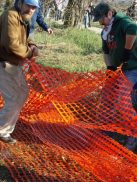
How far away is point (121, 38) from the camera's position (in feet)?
16.6

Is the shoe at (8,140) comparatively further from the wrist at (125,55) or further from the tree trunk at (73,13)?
the tree trunk at (73,13)

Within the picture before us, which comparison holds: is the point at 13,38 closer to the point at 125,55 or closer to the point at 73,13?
the point at 125,55

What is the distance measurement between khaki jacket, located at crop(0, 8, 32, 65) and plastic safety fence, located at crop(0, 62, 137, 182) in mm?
958

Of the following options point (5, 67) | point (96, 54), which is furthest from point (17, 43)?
point (96, 54)

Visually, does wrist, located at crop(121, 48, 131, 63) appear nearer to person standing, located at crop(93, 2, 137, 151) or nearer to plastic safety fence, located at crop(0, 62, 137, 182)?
person standing, located at crop(93, 2, 137, 151)

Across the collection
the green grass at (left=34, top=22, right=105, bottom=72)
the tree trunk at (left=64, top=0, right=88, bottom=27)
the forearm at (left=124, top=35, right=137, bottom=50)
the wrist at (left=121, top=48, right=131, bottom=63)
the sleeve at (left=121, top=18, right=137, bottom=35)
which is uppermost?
the sleeve at (left=121, top=18, right=137, bottom=35)

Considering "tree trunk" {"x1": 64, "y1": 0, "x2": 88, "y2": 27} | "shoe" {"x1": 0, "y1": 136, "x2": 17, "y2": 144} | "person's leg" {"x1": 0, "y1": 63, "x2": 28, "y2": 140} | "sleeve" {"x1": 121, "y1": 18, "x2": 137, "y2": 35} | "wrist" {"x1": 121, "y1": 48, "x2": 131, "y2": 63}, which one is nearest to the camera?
"person's leg" {"x1": 0, "y1": 63, "x2": 28, "y2": 140}

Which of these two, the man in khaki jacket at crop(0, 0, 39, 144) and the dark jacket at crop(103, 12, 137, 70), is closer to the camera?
the man in khaki jacket at crop(0, 0, 39, 144)

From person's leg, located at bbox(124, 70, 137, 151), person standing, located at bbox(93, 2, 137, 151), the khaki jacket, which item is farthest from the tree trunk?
the khaki jacket

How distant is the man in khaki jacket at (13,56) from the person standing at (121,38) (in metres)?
0.98

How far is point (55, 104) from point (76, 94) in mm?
296

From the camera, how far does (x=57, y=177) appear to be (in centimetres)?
409

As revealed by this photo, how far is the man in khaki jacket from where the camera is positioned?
13.6 ft

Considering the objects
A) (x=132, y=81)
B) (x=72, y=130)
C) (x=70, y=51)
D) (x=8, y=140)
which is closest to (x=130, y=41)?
(x=132, y=81)
